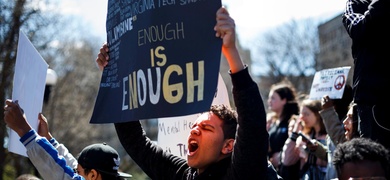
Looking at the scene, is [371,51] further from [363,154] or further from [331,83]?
[331,83]

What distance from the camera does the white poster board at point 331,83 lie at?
567 cm

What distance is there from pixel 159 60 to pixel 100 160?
3.20ft

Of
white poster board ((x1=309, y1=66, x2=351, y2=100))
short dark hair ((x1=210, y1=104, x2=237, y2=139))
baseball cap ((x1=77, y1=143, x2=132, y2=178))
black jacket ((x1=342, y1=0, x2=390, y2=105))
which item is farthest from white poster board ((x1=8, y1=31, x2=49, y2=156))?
white poster board ((x1=309, y1=66, x2=351, y2=100))

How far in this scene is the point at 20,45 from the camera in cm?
460

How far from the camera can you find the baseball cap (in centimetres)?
419

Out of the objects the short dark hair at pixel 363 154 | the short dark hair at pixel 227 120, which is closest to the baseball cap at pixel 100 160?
the short dark hair at pixel 227 120

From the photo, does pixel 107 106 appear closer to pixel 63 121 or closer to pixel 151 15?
pixel 151 15

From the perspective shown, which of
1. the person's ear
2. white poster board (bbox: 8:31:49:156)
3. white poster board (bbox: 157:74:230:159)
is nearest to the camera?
the person's ear

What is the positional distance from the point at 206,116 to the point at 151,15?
25.6 inches

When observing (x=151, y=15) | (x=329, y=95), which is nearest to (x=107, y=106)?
(x=151, y=15)

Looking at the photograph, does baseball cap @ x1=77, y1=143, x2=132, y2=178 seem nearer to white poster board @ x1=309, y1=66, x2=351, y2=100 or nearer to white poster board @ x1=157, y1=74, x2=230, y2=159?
white poster board @ x1=157, y1=74, x2=230, y2=159

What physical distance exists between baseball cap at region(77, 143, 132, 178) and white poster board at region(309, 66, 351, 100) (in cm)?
222

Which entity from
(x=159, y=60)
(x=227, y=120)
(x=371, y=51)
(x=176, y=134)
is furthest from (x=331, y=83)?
(x=159, y=60)

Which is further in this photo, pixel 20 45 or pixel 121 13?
pixel 20 45
